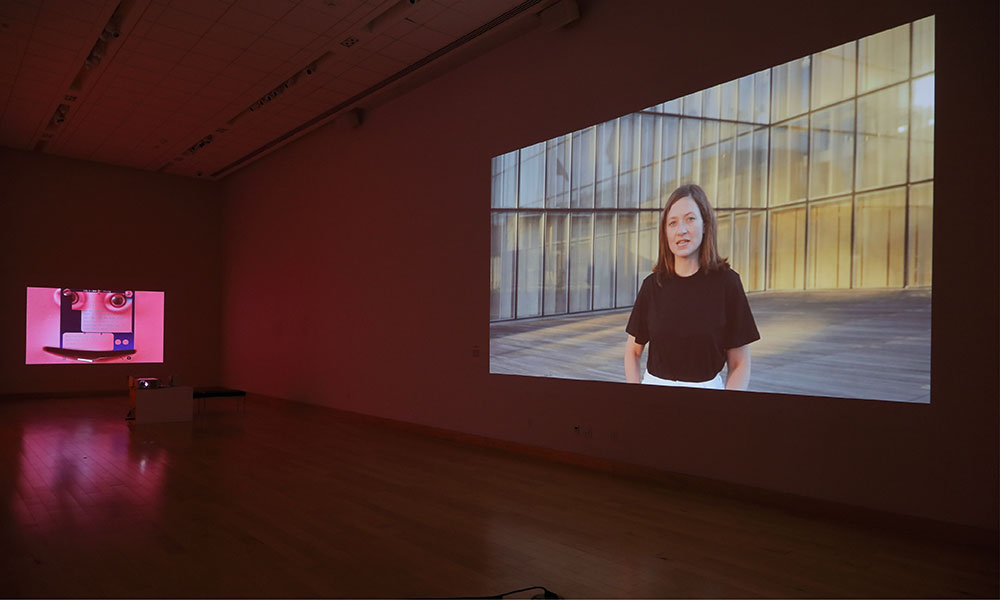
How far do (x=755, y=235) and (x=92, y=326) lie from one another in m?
12.7

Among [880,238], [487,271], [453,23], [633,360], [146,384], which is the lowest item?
[146,384]

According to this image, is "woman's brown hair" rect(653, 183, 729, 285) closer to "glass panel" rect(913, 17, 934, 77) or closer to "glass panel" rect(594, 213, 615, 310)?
"glass panel" rect(594, 213, 615, 310)

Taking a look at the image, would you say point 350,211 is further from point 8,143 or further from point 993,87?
point 993,87

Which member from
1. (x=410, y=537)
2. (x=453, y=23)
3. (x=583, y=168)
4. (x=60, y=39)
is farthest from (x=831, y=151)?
(x=60, y=39)

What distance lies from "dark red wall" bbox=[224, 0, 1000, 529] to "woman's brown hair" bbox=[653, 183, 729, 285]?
886 millimetres

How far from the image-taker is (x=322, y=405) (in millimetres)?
10688

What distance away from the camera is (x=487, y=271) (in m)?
7.55

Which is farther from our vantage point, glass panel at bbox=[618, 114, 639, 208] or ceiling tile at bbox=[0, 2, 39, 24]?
ceiling tile at bbox=[0, 2, 39, 24]

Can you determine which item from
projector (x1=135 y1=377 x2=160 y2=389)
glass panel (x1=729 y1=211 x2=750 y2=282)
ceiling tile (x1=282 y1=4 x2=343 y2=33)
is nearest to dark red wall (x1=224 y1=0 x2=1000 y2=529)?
glass panel (x1=729 y1=211 x2=750 y2=282)

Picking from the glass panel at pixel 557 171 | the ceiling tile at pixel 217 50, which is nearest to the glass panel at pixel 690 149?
the glass panel at pixel 557 171

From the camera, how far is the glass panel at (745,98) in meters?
5.16

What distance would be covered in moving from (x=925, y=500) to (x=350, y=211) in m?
8.14

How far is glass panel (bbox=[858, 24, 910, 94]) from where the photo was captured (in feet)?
14.2

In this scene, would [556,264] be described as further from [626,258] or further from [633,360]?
[633,360]
